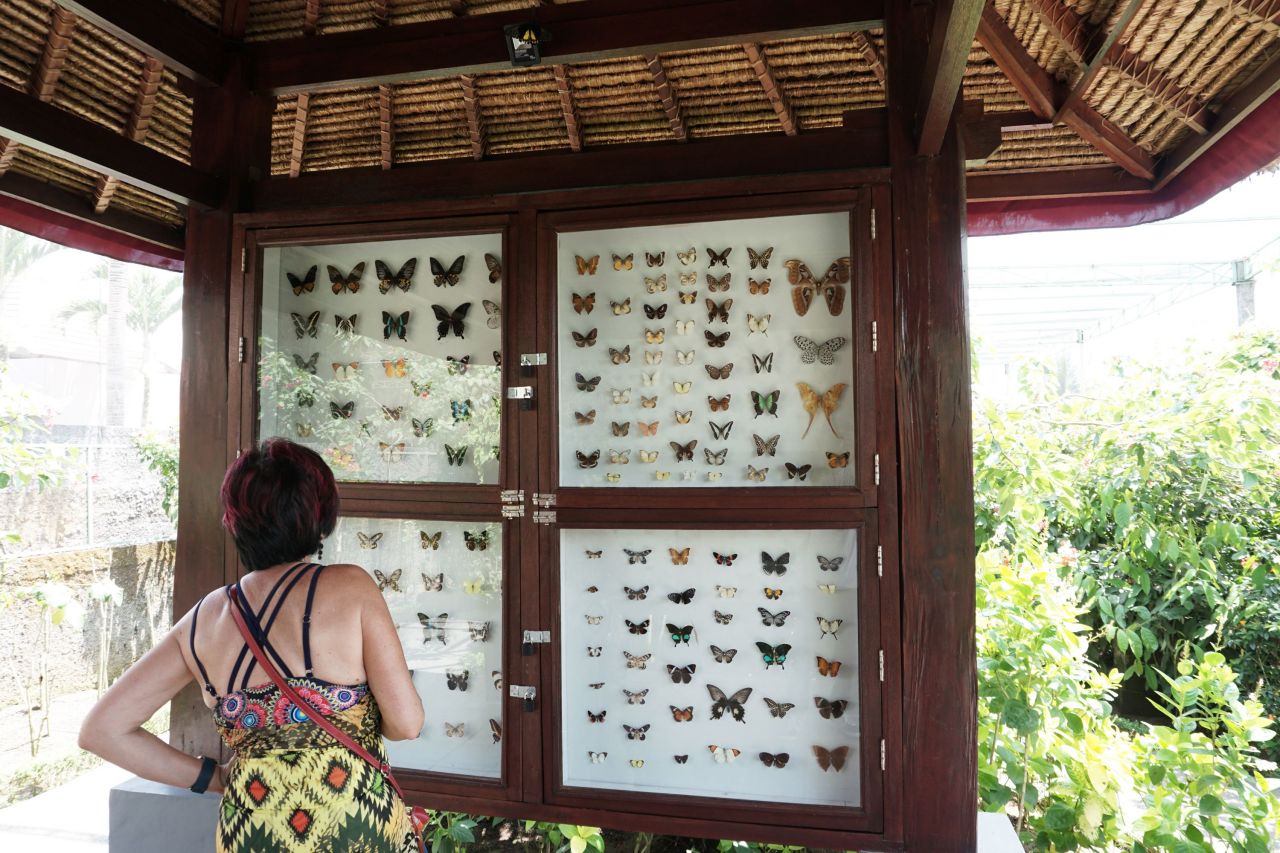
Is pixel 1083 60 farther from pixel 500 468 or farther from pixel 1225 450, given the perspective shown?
pixel 1225 450

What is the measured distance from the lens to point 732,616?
213 centimetres

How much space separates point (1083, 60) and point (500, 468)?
2091 mm

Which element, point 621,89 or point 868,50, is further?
point 621,89

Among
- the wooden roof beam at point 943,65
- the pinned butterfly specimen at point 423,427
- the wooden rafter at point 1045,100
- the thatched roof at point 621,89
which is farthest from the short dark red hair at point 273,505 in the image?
the wooden rafter at point 1045,100

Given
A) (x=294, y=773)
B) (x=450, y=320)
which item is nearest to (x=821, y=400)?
(x=450, y=320)

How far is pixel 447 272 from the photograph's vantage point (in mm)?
2348

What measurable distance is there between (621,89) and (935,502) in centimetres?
191

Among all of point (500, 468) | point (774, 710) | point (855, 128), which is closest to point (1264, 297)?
point (855, 128)

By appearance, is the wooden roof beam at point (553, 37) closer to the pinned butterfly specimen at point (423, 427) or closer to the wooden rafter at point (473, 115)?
the wooden rafter at point (473, 115)

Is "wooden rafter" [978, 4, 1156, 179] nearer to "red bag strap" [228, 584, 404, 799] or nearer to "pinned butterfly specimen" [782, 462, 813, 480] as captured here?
"pinned butterfly specimen" [782, 462, 813, 480]

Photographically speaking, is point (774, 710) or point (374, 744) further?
point (774, 710)

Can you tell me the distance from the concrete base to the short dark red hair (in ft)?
4.97

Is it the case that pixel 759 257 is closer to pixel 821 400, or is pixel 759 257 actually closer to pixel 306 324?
pixel 821 400

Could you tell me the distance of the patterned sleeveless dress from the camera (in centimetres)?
131
